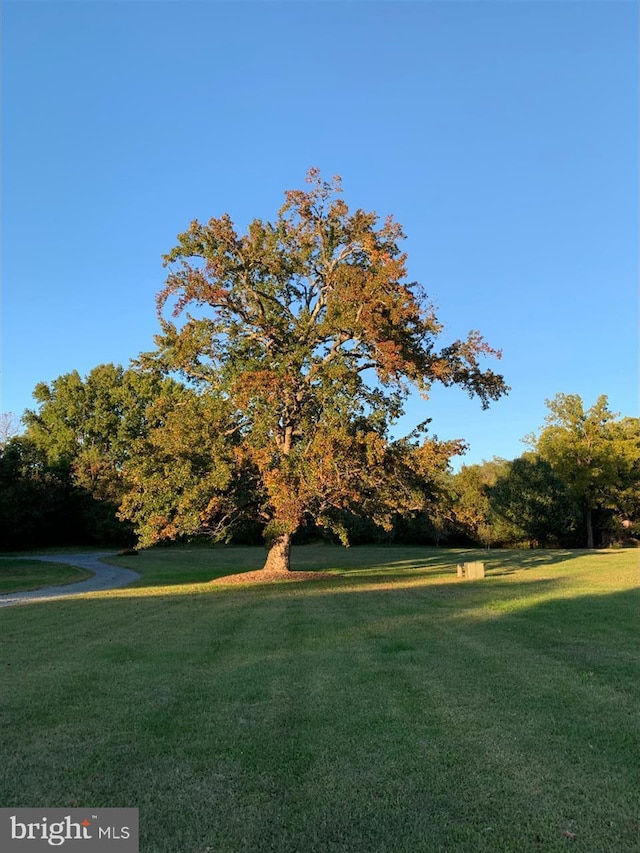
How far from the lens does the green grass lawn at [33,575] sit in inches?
905

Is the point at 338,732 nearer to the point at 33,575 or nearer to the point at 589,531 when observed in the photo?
the point at 33,575

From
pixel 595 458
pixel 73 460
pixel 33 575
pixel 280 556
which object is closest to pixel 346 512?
pixel 280 556

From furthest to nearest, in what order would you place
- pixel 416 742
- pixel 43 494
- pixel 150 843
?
pixel 43 494, pixel 416 742, pixel 150 843

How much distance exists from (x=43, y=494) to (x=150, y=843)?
2026 inches

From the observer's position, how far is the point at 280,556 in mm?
24516

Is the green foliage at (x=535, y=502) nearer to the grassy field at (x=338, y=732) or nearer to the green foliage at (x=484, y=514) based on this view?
the green foliage at (x=484, y=514)

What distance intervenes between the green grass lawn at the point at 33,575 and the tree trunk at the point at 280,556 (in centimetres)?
843

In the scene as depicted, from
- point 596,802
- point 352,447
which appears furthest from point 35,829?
point 352,447

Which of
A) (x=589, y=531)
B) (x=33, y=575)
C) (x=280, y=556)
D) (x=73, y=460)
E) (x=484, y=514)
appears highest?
(x=73, y=460)

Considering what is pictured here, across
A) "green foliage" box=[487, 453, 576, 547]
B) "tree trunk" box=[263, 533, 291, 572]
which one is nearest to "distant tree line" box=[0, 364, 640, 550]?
"green foliage" box=[487, 453, 576, 547]

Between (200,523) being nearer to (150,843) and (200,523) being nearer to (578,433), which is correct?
(150,843)

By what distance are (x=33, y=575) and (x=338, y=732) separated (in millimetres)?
26532

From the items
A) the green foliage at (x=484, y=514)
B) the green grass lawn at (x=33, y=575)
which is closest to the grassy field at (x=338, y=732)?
the green grass lawn at (x=33, y=575)

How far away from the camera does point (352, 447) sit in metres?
20.6
